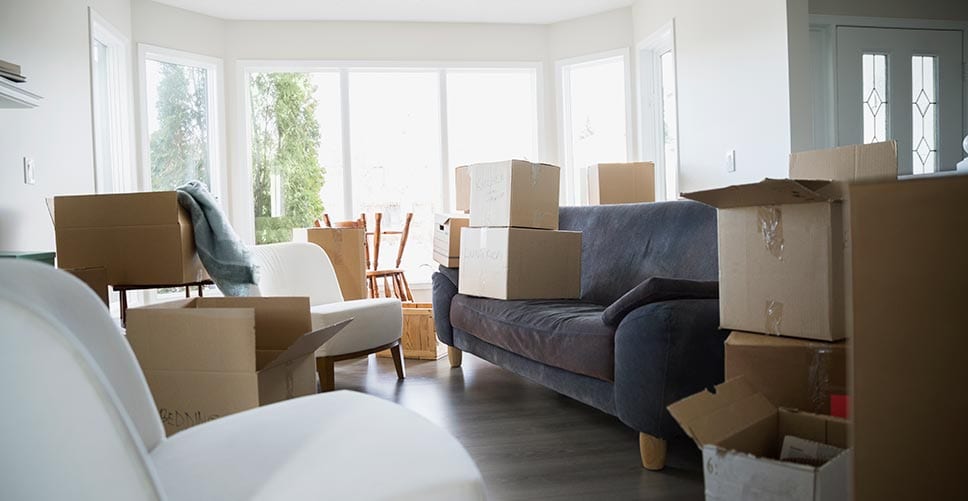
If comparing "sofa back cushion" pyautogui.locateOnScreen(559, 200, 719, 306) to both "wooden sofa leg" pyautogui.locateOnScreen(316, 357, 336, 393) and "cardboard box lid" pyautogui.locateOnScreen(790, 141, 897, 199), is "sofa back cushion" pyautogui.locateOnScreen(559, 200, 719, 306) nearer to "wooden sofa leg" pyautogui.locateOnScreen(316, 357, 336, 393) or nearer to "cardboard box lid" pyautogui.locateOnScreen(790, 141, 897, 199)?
"cardboard box lid" pyautogui.locateOnScreen(790, 141, 897, 199)

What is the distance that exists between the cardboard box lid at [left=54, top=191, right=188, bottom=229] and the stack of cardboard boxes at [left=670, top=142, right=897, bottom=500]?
200 centimetres

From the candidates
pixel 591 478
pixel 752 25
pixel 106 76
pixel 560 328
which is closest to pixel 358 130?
pixel 106 76

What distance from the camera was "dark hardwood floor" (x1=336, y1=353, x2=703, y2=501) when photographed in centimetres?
215

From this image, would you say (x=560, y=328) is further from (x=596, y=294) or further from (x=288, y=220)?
(x=288, y=220)

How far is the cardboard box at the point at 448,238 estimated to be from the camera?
4148 mm

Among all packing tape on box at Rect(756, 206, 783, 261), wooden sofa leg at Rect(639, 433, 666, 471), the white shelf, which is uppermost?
the white shelf

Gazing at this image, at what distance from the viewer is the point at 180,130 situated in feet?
19.7

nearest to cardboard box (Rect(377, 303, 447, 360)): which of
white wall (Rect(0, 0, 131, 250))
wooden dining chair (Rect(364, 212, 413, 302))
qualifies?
wooden dining chair (Rect(364, 212, 413, 302))

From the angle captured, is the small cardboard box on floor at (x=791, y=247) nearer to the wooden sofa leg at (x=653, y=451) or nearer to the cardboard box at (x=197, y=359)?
the wooden sofa leg at (x=653, y=451)

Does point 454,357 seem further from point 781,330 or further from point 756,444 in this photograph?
point 756,444

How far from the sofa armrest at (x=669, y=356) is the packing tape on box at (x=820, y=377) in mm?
392

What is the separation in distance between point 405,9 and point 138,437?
581cm

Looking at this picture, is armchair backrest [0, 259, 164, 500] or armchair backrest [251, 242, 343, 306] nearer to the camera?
armchair backrest [0, 259, 164, 500]

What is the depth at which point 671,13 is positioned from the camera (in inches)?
216
